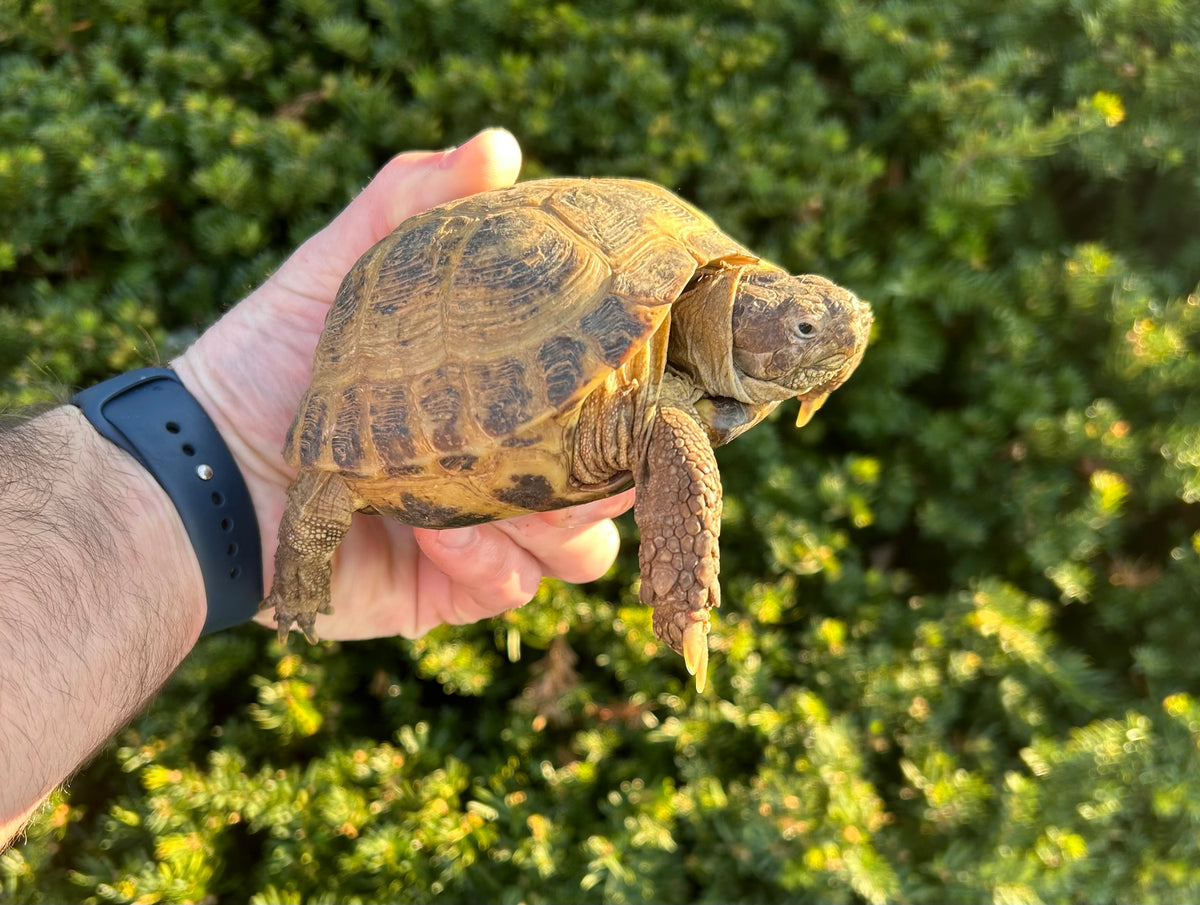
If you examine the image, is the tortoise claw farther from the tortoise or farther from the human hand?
the human hand

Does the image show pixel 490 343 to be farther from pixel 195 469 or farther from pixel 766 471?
pixel 766 471

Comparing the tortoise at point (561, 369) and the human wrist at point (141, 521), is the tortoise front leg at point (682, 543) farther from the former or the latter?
the human wrist at point (141, 521)

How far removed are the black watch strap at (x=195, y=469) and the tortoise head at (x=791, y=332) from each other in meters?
1.45

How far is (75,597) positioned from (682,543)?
1.43 metres

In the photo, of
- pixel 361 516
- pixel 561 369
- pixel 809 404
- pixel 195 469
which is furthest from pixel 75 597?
pixel 809 404

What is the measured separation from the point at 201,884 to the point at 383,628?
2.80 feet

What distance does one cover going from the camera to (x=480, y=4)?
9.59 ft

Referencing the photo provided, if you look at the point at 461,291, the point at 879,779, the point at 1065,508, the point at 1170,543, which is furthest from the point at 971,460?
the point at 461,291

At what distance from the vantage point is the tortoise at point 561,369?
1.68m

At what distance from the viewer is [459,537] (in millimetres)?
2184

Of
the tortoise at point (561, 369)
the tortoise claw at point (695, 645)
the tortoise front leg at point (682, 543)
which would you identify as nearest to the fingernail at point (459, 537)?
the tortoise at point (561, 369)

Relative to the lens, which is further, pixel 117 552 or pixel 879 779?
pixel 879 779

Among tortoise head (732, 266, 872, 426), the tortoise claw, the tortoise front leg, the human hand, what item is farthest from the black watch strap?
tortoise head (732, 266, 872, 426)

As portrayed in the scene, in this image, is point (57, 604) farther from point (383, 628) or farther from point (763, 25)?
point (763, 25)
